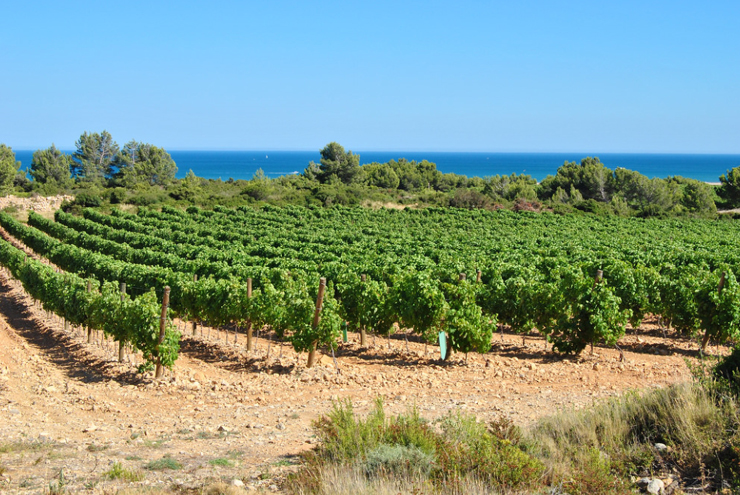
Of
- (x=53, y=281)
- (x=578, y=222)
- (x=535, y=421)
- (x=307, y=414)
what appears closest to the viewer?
(x=535, y=421)

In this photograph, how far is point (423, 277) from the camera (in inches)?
471

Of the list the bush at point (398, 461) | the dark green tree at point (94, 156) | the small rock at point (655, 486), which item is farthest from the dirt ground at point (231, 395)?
the dark green tree at point (94, 156)

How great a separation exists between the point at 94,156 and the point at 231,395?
3262 inches

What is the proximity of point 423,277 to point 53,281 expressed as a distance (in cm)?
1045

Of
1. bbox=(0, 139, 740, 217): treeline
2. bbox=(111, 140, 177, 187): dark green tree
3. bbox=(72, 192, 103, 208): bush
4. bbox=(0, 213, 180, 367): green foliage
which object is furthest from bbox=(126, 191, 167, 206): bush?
bbox=(0, 213, 180, 367): green foliage

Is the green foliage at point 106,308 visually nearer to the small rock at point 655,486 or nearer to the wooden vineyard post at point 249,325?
the wooden vineyard post at point 249,325

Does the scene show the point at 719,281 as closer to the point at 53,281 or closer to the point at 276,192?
the point at 53,281

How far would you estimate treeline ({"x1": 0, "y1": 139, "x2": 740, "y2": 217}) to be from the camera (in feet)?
169

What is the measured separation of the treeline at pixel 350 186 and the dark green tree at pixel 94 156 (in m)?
0.14

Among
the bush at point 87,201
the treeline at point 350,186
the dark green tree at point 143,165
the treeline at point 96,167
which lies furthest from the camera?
the dark green tree at point 143,165

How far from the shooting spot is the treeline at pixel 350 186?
51.6 metres

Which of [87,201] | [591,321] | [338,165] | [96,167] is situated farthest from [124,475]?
[96,167]

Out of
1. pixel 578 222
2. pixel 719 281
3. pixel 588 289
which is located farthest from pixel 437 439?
pixel 578 222

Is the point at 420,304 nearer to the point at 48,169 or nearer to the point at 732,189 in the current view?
the point at 732,189
